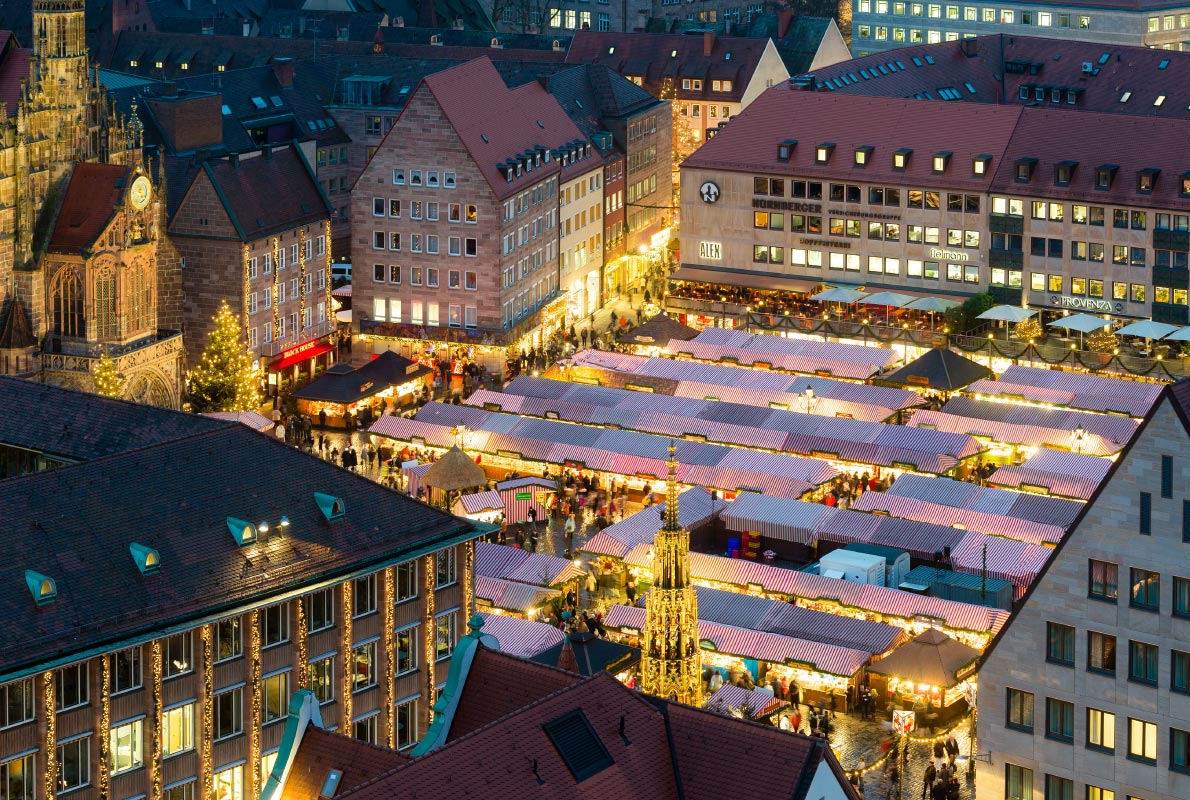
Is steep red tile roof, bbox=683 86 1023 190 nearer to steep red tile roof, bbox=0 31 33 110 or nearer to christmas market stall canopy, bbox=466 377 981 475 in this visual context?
christmas market stall canopy, bbox=466 377 981 475

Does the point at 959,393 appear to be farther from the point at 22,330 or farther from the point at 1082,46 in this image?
the point at 1082,46

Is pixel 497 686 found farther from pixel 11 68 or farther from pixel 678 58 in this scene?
pixel 678 58

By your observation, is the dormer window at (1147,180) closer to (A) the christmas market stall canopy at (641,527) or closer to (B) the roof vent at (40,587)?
(A) the christmas market stall canopy at (641,527)

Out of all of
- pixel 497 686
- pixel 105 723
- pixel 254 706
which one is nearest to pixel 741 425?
pixel 254 706

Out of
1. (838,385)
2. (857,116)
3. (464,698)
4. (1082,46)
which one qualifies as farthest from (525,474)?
(1082,46)

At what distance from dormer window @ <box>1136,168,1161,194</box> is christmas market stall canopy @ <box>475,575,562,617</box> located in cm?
5837

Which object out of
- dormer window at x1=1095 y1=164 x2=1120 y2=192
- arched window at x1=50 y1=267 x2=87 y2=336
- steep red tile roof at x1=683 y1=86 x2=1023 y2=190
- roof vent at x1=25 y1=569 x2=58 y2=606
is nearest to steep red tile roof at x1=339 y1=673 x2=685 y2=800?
roof vent at x1=25 y1=569 x2=58 y2=606

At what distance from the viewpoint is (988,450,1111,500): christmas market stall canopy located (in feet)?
372

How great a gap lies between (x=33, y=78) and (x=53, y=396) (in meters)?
40.2

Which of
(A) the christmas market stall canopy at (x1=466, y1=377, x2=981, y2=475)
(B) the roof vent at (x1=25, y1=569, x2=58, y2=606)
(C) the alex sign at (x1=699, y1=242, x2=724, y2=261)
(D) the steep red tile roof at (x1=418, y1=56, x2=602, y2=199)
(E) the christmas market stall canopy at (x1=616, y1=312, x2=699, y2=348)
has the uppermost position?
(D) the steep red tile roof at (x1=418, y1=56, x2=602, y2=199)

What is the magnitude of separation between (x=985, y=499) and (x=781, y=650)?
19.6m

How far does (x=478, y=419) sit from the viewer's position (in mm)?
124188

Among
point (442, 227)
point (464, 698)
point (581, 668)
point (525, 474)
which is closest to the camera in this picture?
point (464, 698)

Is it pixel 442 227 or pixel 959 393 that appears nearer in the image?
pixel 959 393
